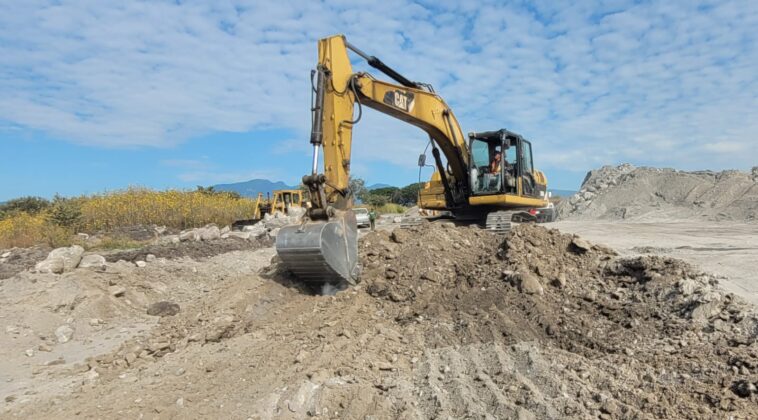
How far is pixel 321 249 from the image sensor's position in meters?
5.39

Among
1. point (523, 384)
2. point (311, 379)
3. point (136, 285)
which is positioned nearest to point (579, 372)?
point (523, 384)

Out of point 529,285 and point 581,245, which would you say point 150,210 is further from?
point 529,285

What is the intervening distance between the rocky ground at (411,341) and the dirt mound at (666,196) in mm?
14045

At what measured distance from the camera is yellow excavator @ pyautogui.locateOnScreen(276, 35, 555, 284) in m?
5.64

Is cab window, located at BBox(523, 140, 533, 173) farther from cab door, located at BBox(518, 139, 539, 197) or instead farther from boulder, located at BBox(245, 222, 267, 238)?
boulder, located at BBox(245, 222, 267, 238)

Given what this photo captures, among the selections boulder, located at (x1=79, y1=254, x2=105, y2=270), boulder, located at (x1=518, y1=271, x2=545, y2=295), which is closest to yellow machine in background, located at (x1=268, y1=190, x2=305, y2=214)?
boulder, located at (x1=79, y1=254, x2=105, y2=270)

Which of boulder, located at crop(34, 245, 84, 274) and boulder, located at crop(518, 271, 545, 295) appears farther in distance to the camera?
boulder, located at crop(34, 245, 84, 274)

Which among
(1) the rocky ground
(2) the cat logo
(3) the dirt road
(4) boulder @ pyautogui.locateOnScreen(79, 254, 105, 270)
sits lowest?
(1) the rocky ground

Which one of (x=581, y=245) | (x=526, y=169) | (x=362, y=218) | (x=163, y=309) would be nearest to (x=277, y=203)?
(x=362, y=218)

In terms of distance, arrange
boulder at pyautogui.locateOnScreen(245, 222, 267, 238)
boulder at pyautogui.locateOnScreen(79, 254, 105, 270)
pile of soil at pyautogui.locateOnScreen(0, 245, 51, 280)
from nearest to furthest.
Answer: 1. boulder at pyautogui.locateOnScreen(79, 254, 105, 270)
2. pile of soil at pyautogui.locateOnScreen(0, 245, 51, 280)
3. boulder at pyautogui.locateOnScreen(245, 222, 267, 238)

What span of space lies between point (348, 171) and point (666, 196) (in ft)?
63.9

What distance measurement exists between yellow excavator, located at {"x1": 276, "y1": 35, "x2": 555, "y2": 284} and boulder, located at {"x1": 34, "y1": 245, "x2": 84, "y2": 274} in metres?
4.07

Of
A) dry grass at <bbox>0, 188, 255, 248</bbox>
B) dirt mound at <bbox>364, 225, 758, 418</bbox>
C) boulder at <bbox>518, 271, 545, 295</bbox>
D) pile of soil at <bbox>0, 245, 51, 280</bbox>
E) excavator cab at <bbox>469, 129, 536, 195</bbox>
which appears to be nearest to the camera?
dirt mound at <bbox>364, 225, 758, 418</bbox>

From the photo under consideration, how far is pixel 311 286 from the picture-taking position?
6.11 metres
